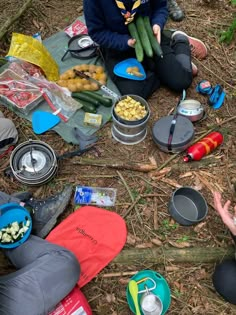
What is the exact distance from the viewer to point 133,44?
2895 millimetres

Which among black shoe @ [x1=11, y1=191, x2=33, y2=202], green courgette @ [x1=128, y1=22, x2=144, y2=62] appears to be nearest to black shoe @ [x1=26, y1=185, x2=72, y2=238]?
black shoe @ [x1=11, y1=191, x2=33, y2=202]

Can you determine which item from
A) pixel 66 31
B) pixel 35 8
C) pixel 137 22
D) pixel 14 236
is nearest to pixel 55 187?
pixel 14 236

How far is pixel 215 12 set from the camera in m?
3.94

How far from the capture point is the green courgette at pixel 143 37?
9.29 feet

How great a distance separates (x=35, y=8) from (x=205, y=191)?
277cm

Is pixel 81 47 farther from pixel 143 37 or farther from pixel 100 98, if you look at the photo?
pixel 143 37

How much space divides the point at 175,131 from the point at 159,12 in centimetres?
111

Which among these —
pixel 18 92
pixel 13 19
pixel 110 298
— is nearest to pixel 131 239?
pixel 110 298

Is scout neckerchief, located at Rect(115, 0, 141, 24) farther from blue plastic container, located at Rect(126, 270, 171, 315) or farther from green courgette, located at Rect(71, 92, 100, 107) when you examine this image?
blue plastic container, located at Rect(126, 270, 171, 315)

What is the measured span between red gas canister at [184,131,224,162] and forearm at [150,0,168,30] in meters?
1.08

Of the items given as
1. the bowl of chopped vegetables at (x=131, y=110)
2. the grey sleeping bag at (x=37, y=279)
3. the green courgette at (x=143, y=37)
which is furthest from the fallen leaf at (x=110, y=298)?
the green courgette at (x=143, y=37)

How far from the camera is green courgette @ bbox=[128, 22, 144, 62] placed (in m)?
2.83

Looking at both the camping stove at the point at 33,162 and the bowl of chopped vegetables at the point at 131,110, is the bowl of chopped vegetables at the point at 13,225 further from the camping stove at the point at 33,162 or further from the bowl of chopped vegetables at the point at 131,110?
the bowl of chopped vegetables at the point at 131,110

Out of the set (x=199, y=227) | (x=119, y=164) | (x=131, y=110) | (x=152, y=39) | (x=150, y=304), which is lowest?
(x=199, y=227)
